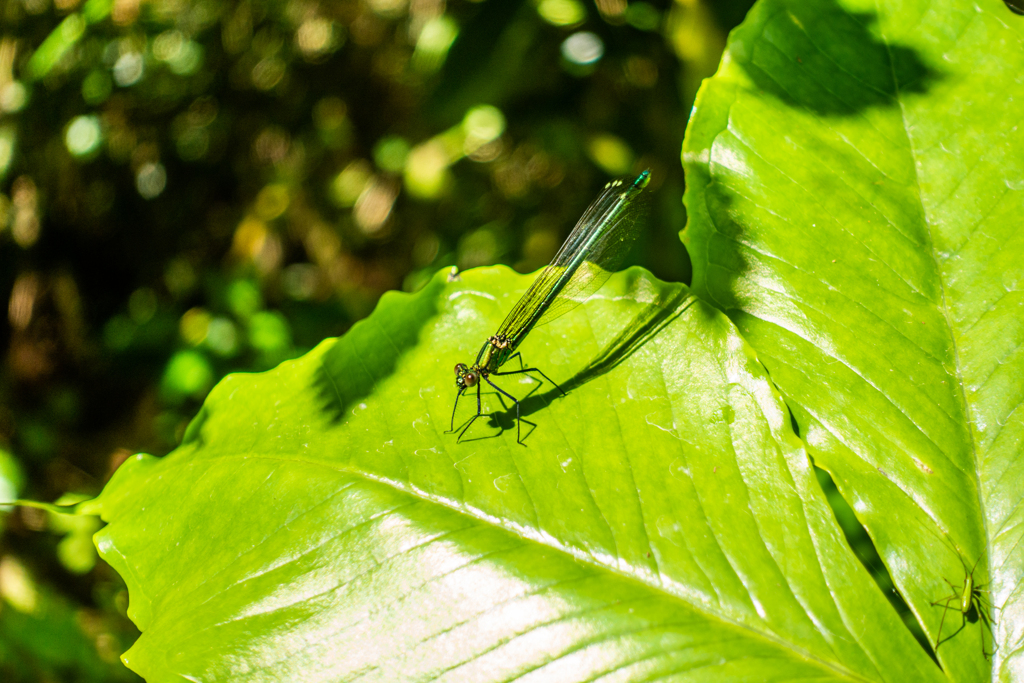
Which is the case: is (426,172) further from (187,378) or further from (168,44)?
(187,378)

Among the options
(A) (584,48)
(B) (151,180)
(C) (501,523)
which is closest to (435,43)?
(A) (584,48)

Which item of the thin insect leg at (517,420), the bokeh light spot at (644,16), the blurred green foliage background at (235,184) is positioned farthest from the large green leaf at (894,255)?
the bokeh light spot at (644,16)

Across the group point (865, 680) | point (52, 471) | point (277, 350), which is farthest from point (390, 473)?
point (52, 471)

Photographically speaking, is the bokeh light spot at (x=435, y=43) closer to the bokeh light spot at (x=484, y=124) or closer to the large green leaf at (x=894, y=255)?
the bokeh light spot at (x=484, y=124)

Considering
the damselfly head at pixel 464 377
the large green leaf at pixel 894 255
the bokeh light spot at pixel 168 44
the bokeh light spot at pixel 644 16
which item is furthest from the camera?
the bokeh light spot at pixel 168 44

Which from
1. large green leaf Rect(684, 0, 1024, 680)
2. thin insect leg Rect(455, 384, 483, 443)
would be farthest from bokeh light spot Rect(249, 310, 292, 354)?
large green leaf Rect(684, 0, 1024, 680)

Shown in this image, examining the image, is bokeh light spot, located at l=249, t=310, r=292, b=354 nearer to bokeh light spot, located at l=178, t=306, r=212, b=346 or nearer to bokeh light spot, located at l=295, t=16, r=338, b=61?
bokeh light spot, located at l=178, t=306, r=212, b=346

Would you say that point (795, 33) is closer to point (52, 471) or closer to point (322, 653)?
point (322, 653)
